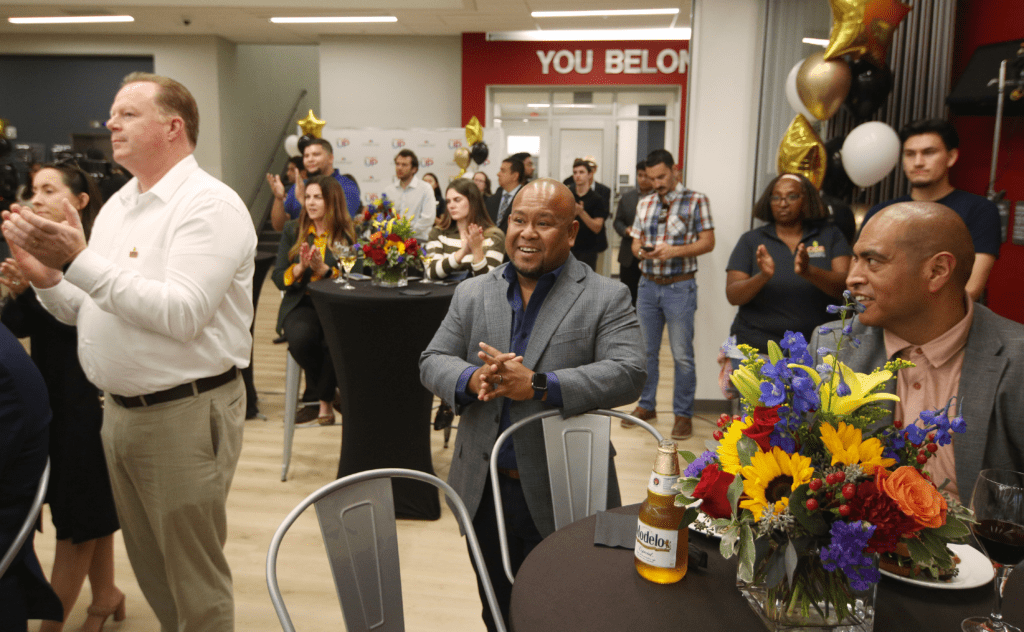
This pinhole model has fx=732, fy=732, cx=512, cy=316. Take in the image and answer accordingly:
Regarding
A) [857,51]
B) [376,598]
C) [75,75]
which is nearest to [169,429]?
[376,598]

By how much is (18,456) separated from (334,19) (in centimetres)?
963

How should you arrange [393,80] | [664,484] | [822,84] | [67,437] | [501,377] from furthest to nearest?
[393,80]
[822,84]
[67,437]
[501,377]
[664,484]

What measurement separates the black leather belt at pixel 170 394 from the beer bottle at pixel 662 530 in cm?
129

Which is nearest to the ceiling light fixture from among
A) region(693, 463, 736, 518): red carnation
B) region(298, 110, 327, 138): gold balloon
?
region(298, 110, 327, 138): gold balloon

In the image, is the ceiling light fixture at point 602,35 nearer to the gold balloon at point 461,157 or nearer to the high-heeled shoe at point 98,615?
the gold balloon at point 461,157

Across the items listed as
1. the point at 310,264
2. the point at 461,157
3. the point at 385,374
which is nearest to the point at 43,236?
the point at 385,374

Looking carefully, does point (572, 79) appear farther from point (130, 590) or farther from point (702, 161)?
point (130, 590)

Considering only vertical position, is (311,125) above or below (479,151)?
above

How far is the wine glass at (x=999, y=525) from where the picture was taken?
3.72 feet

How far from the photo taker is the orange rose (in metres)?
1.03

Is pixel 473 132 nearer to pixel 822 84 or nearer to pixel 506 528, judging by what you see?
pixel 822 84

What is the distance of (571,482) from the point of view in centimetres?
202

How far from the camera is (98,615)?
8.42 feet

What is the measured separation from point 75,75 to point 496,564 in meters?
13.3
